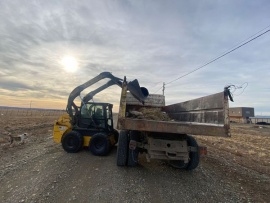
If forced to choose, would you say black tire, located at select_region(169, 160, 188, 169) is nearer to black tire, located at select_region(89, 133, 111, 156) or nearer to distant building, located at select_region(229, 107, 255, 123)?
black tire, located at select_region(89, 133, 111, 156)

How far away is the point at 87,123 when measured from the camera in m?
9.27

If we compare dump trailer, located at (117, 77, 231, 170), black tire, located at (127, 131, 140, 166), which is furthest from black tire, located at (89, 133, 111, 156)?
black tire, located at (127, 131, 140, 166)

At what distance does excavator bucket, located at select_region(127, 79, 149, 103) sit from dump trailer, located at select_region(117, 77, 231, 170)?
106 cm

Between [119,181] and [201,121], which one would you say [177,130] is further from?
[119,181]

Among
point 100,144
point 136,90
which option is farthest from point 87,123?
point 136,90

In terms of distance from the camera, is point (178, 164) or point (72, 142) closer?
point (178, 164)

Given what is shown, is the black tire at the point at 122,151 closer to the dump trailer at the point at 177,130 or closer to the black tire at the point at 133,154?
the dump trailer at the point at 177,130

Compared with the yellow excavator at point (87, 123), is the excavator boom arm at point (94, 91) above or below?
above

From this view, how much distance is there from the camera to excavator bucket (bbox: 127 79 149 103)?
287 inches

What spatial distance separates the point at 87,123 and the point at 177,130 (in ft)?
17.1

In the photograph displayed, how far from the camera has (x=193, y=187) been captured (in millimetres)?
5453

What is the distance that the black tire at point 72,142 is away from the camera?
28.9ft

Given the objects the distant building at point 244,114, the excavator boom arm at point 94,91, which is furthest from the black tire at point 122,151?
the distant building at point 244,114

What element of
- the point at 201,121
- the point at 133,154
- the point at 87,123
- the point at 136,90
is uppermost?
the point at 136,90
